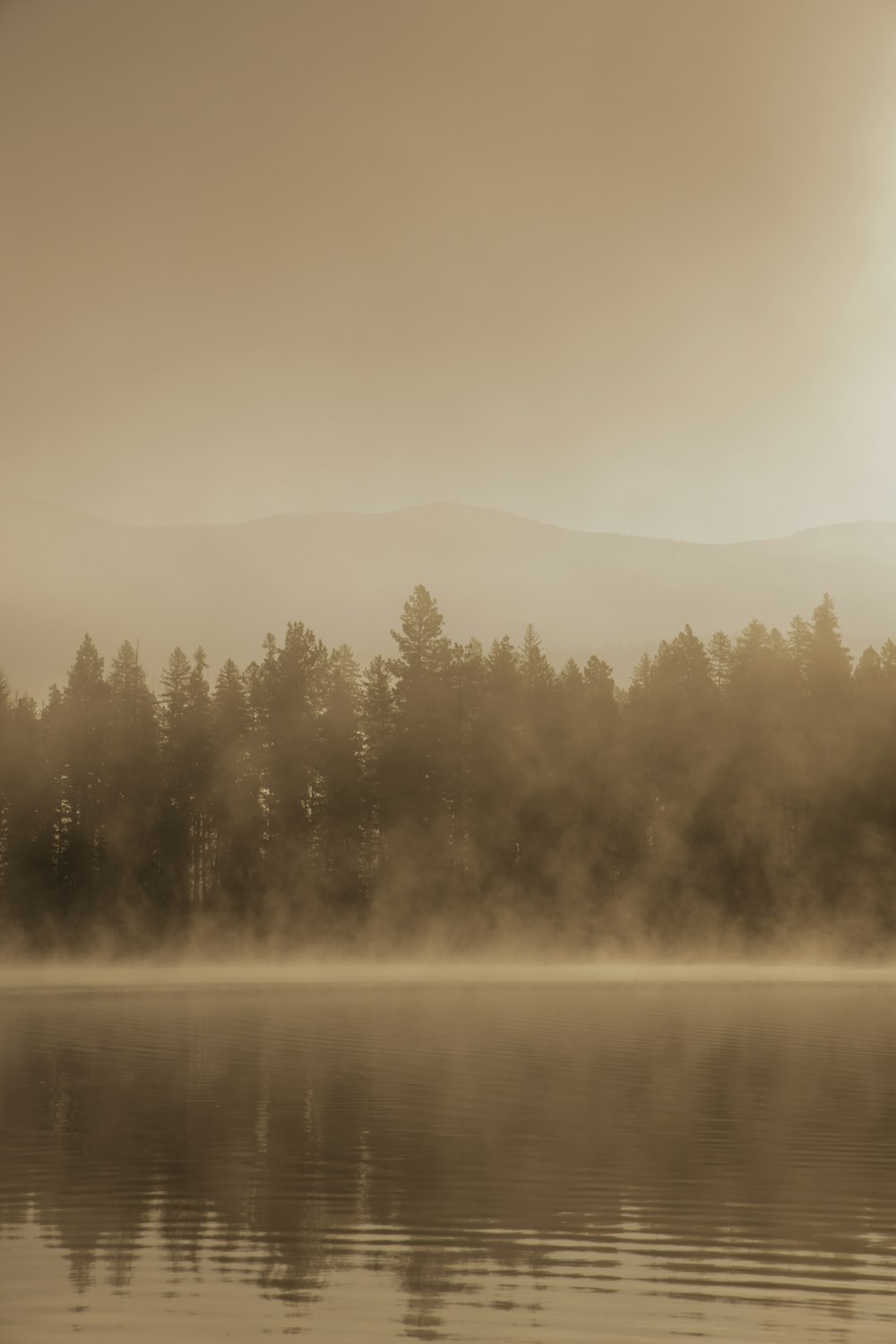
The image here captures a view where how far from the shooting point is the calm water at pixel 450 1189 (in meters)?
11.4

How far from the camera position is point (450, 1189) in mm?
15469

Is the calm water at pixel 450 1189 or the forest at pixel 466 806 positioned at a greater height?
the forest at pixel 466 806

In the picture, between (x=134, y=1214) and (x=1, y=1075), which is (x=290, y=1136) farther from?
(x=1, y=1075)

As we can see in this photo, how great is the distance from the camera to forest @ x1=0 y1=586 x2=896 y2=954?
76.3 meters

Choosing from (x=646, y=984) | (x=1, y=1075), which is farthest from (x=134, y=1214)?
(x=646, y=984)

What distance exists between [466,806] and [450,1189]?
2493 inches

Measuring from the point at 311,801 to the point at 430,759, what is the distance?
658 centimetres

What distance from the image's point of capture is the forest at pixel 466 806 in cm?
7631

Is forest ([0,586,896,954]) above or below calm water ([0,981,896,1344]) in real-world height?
above

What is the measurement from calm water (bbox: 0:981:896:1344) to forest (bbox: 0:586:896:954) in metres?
46.1

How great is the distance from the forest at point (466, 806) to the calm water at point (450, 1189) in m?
46.1

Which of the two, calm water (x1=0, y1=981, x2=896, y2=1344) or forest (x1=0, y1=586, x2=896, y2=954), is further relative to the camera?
forest (x1=0, y1=586, x2=896, y2=954)

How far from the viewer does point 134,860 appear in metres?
79.7

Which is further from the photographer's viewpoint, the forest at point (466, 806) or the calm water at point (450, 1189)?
the forest at point (466, 806)
